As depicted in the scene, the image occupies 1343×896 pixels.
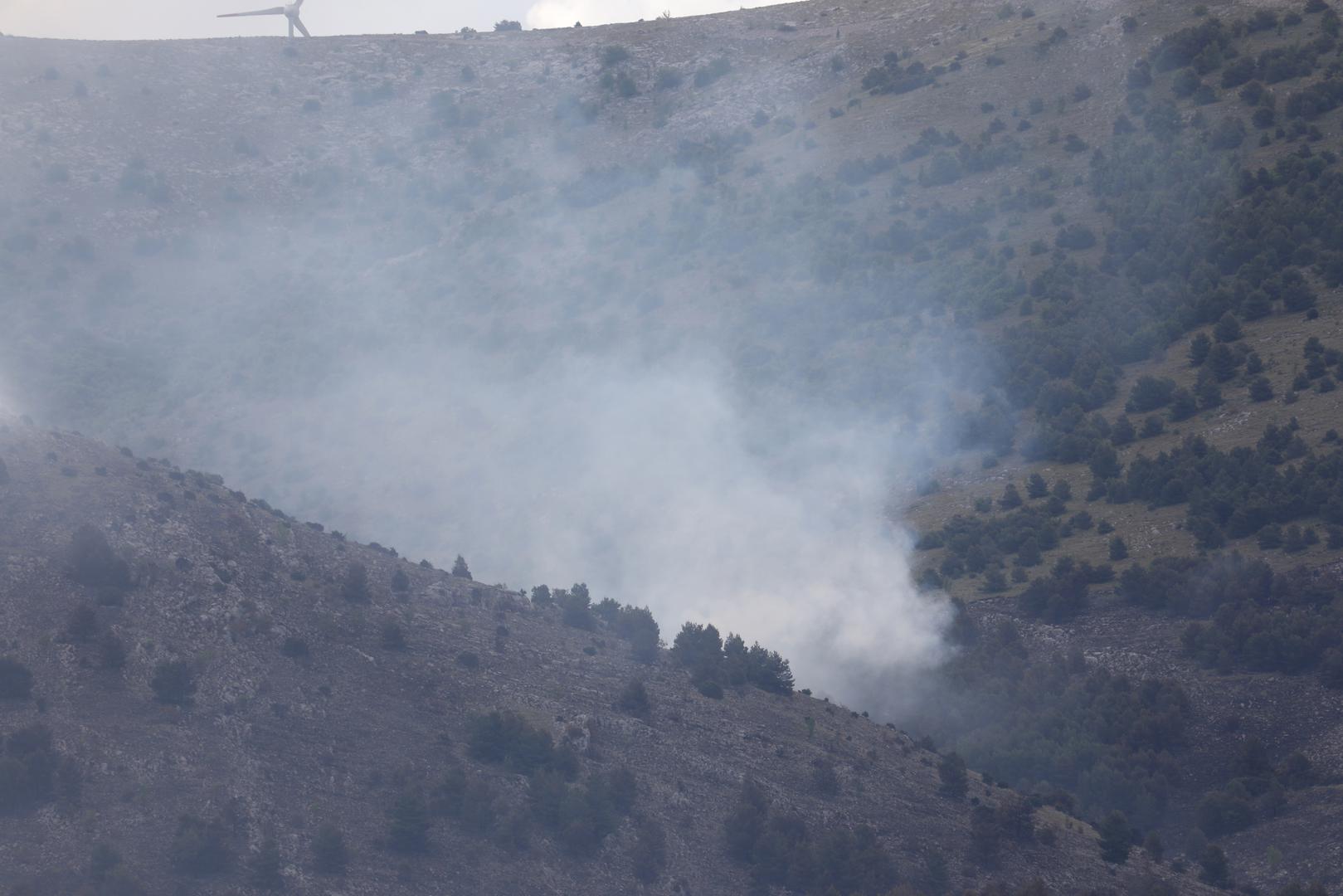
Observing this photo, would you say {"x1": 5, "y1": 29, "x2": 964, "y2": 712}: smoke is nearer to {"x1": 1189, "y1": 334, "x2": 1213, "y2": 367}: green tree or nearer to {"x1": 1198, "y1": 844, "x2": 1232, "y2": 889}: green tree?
{"x1": 1189, "y1": 334, "x2": 1213, "y2": 367}: green tree

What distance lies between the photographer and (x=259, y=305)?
103500 millimetres

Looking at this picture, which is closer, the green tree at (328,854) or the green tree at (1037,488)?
the green tree at (328,854)

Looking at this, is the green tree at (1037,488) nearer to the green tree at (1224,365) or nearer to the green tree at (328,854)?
the green tree at (1224,365)

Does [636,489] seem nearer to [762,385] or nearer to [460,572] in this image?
[762,385]

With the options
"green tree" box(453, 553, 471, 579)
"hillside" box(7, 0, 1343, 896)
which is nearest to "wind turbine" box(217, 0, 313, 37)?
"hillside" box(7, 0, 1343, 896)

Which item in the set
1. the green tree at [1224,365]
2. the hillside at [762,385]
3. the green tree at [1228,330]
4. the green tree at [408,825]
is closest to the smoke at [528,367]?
the hillside at [762,385]

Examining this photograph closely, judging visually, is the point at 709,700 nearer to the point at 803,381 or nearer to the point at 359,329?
the point at 803,381

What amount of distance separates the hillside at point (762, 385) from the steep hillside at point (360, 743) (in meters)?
0.26

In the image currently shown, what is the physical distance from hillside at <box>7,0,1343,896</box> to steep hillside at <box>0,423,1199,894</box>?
26 centimetres

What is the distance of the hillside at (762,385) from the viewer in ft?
179

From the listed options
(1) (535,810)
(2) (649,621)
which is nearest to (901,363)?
(2) (649,621)

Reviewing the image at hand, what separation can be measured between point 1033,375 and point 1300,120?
2330 centimetres

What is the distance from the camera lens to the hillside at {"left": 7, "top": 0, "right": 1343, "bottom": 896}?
54.6 metres

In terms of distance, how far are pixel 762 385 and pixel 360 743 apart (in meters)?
45.6
